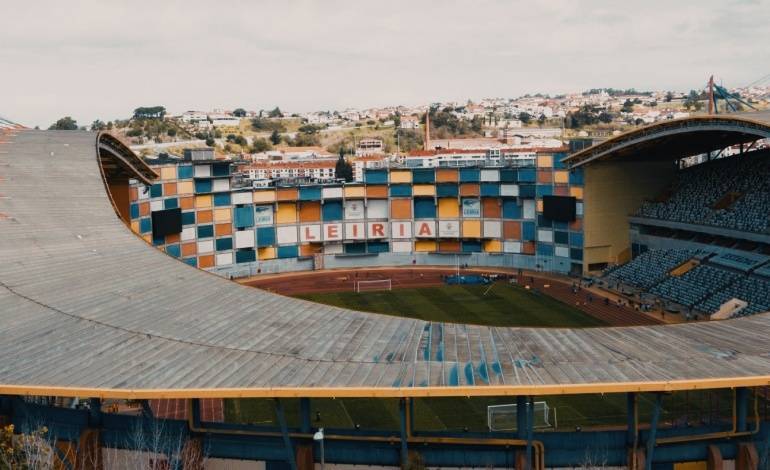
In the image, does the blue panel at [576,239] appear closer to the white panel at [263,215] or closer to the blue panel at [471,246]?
the blue panel at [471,246]

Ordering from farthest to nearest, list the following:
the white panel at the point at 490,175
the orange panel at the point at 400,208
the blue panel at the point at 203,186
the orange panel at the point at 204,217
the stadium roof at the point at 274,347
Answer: the orange panel at the point at 400,208 < the white panel at the point at 490,175 < the orange panel at the point at 204,217 < the blue panel at the point at 203,186 < the stadium roof at the point at 274,347

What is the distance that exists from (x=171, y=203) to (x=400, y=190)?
28.0 metres

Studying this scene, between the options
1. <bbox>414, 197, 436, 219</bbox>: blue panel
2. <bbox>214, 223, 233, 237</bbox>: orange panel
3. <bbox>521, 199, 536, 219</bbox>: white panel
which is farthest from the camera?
<bbox>414, 197, 436, 219</bbox>: blue panel

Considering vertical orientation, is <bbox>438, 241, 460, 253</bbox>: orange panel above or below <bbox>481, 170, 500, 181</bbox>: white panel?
below

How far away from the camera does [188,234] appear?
302ft

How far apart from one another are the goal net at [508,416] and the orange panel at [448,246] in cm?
5626

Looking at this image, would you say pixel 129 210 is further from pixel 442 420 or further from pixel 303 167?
pixel 303 167

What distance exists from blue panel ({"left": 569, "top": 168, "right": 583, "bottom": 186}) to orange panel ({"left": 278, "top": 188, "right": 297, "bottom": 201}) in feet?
109

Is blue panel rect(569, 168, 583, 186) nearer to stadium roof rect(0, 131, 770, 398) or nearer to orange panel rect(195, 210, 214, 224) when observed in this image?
orange panel rect(195, 210, 214, 224)

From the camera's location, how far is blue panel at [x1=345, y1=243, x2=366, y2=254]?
329 feet

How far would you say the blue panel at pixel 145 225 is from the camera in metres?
85.5

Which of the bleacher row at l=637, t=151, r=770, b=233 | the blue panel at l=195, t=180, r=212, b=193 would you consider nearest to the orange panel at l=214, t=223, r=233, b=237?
the blue panel at l=195, t=180, r=212, b=193

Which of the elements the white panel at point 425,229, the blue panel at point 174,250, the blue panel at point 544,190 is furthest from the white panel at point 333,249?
the blue panel at point 544,190

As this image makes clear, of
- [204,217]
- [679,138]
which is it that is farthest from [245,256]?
[679,138]
